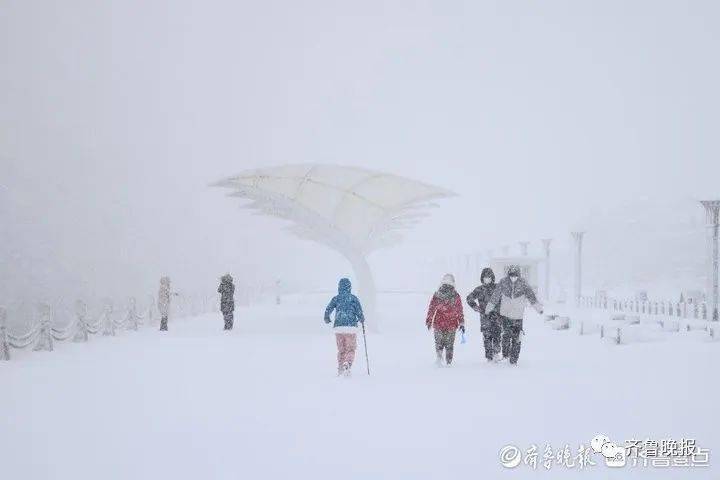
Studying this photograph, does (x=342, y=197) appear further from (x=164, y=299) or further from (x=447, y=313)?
(x=447, y=313)

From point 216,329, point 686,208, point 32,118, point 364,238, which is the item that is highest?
point 32,118

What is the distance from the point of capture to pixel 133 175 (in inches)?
3221

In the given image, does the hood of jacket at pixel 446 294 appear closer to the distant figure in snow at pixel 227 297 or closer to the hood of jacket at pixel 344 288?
the hood of jacket at pixel 344 288

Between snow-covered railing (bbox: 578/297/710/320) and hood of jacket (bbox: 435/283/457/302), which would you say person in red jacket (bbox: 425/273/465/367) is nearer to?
hood of jacket (bbox: 435/283/457/302)

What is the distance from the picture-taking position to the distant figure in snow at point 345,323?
927cm

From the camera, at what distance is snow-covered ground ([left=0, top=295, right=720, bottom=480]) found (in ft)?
16.4

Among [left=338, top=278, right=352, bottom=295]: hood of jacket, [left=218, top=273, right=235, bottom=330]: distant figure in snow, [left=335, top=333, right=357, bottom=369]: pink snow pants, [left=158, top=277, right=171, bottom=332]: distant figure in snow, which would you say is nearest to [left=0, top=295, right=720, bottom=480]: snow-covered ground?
[left=335, top=333, right=357, bottom=369]: pink snow pants

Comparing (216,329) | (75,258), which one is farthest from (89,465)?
(75,258)

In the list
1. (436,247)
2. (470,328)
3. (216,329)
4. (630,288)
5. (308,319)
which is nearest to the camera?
(216,329)

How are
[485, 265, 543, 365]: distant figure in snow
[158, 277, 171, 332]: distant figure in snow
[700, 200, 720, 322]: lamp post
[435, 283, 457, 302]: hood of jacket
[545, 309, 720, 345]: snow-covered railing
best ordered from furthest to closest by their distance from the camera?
[700, 200, 720, 322]: lamp post → [158, 277, 171, 332]: distant figure in snow → [545, 309, 720, 345]: snow-covered railing → [435, 283, 457, 302]: hood of jacket → [485, 265, 543, 365]: distant figure in snow

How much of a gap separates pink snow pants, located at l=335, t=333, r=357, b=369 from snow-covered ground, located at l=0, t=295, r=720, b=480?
34 centimetres

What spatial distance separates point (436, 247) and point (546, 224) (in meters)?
26.1

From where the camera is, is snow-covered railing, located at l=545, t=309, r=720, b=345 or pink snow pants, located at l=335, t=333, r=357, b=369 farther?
snow-covered railing, located at l=545, t=309, r=720, b=345

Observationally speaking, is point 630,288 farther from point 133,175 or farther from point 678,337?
point 133,175
